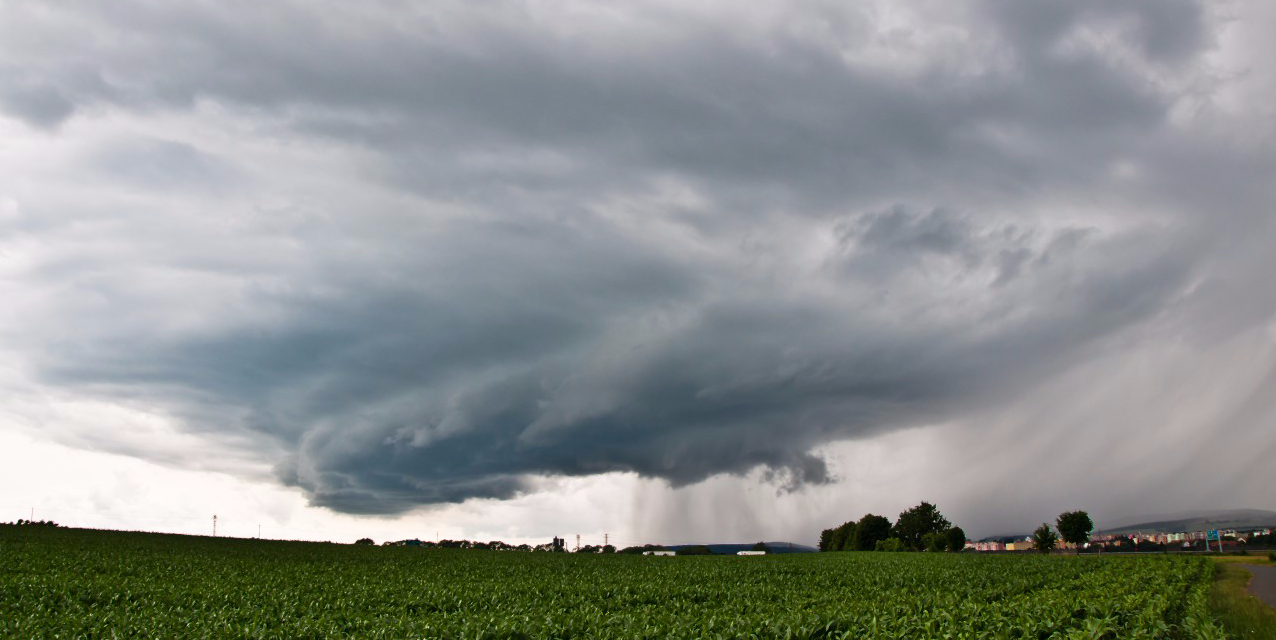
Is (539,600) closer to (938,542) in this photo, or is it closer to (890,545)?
(890,545)

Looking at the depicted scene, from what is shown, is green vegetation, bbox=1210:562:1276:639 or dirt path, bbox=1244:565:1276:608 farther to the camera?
dirt path, bbox=1244:565:1276:608

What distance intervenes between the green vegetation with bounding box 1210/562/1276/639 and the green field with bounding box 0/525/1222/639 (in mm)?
1141

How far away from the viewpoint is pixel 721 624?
24062 millimetres

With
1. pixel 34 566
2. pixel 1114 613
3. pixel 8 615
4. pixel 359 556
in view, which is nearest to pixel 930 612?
pixel 1114 613

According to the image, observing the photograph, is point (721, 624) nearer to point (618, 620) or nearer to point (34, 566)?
point (618, 620)

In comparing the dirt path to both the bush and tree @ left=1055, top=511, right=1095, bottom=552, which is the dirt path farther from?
the bush

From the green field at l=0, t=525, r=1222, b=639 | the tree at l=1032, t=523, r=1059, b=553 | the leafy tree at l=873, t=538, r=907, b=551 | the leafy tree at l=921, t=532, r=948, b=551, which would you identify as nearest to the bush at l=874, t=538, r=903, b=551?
the leafy tree at l=873, t=538, r=907, b=551

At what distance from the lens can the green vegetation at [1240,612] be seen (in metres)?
29.0

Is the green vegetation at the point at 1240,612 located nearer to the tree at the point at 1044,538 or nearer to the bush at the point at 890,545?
the tree at the point at 1044,538

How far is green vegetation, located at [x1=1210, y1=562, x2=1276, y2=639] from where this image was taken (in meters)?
29.0

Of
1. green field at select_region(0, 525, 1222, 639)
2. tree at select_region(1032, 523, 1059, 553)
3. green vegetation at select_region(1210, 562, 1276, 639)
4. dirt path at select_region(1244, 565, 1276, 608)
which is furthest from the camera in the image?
tree at select_region(1032, 523, 1059, 553)

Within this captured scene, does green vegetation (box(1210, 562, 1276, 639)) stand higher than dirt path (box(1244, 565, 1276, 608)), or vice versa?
green vegetation (box(1210, 562, 1276, 639))

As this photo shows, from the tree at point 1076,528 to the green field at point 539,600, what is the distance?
9679cm

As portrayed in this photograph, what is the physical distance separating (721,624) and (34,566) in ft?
149
